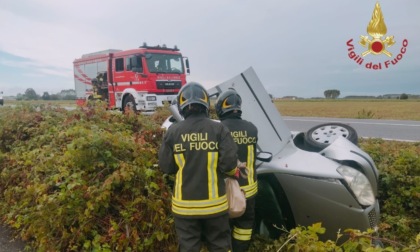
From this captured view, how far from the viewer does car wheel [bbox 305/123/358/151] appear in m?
4.04

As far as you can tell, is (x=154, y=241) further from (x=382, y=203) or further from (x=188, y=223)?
(x=382, y=203)

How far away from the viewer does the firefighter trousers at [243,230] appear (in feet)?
10.6

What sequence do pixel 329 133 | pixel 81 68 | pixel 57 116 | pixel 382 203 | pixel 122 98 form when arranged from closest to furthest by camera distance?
pixel 329 133 < pixel 382 203 < pixel 57 116 < pixel 122 98 < pixel 81 68

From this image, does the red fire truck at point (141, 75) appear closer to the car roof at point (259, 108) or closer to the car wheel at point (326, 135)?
the car wheel at point (326, 135)

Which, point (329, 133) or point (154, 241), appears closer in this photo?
point (154, 241)

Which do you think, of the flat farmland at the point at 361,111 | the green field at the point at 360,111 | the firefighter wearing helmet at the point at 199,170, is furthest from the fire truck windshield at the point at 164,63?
the firefighter wearing helmet at the point at 199,170

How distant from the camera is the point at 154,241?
3166 millimetres

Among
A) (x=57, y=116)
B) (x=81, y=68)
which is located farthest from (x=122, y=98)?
(x=57, y=116)

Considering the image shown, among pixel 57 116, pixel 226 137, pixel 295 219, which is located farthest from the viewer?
pixel 57 116

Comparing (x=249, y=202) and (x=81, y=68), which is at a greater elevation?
(x=81, y=68)

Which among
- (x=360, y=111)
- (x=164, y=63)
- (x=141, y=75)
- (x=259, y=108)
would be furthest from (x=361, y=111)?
(x=259, y=108)

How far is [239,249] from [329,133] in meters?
1.86

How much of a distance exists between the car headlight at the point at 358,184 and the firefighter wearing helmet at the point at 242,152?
0.76 m

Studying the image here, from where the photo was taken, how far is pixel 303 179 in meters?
3.13
